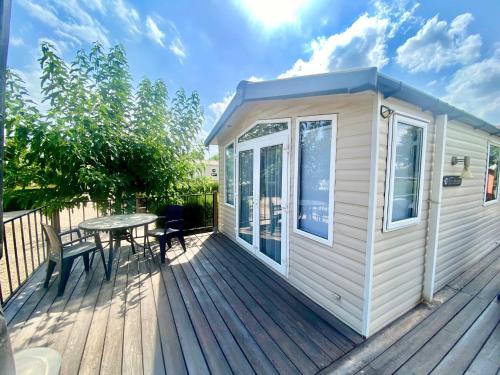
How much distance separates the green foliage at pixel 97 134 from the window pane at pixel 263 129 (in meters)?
1.59

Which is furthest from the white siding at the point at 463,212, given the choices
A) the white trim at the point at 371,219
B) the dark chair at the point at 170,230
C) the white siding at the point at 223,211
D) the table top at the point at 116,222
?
the table top at the point at 116,222

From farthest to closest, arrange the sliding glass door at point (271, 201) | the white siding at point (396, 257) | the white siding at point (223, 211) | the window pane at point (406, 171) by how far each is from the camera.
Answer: the white siding at point (223, 211)
the sliding glass door at point (271, 201)
the window pane at point (406, 171)
the white siding at point (396, 257)

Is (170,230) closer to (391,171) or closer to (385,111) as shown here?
(391,171)

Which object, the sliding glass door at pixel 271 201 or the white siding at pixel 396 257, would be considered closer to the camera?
the white siding at pixel 396 257

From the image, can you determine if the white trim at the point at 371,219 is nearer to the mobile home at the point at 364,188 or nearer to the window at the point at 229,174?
the mobile home at the point at 364,188

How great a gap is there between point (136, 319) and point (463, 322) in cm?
337

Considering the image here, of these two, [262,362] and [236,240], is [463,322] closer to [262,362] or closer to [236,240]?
[262,362]

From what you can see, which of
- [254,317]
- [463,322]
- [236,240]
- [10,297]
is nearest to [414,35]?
[463,322]

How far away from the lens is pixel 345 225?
7.02 ft

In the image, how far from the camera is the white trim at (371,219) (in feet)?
6.09

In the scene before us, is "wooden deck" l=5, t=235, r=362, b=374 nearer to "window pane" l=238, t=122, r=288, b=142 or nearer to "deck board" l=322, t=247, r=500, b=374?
"deck board" l=322, t=247, r=500, b=374

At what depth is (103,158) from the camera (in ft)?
12.7

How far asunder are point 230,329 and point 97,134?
358 centimetres

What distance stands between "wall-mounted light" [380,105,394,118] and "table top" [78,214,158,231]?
338cm
